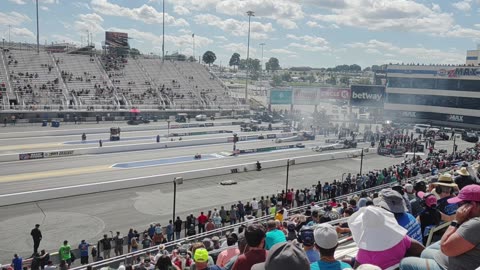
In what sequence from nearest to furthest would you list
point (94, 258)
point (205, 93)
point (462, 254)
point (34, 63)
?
point (462, 254) < point (94, 258) < point (34, 63) < point (205, 93)

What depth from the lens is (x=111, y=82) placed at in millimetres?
62344

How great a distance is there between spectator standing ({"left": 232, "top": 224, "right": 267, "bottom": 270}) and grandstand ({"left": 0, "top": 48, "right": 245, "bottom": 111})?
49.4 metres

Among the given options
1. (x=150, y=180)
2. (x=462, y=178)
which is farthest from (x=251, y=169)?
(x=462, y=178)

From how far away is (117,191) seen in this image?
79.6ft

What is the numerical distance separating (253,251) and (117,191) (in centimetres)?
2122

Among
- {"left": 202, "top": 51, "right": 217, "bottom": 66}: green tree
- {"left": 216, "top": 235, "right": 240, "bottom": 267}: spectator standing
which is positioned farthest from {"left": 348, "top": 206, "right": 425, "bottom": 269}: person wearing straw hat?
{"left": 202, "top": 51, "right": 217, "bottom": 66}: green tree

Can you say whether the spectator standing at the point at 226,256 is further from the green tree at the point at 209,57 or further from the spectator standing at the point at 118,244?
the green tree at the point at 209,57

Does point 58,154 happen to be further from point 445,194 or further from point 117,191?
point 445,194

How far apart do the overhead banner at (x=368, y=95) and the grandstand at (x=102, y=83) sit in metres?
18.3

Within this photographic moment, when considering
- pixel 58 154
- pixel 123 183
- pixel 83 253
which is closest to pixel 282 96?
pixel 58 154

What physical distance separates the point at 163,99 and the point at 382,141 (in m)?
33.1

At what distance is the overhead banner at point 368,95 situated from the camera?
57.7 m

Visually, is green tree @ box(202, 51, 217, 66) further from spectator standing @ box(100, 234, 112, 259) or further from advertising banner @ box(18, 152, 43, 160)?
spectator standing @ box(100, 234, 112, 259)

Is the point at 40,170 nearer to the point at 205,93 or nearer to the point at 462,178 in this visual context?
the point at 462,178
